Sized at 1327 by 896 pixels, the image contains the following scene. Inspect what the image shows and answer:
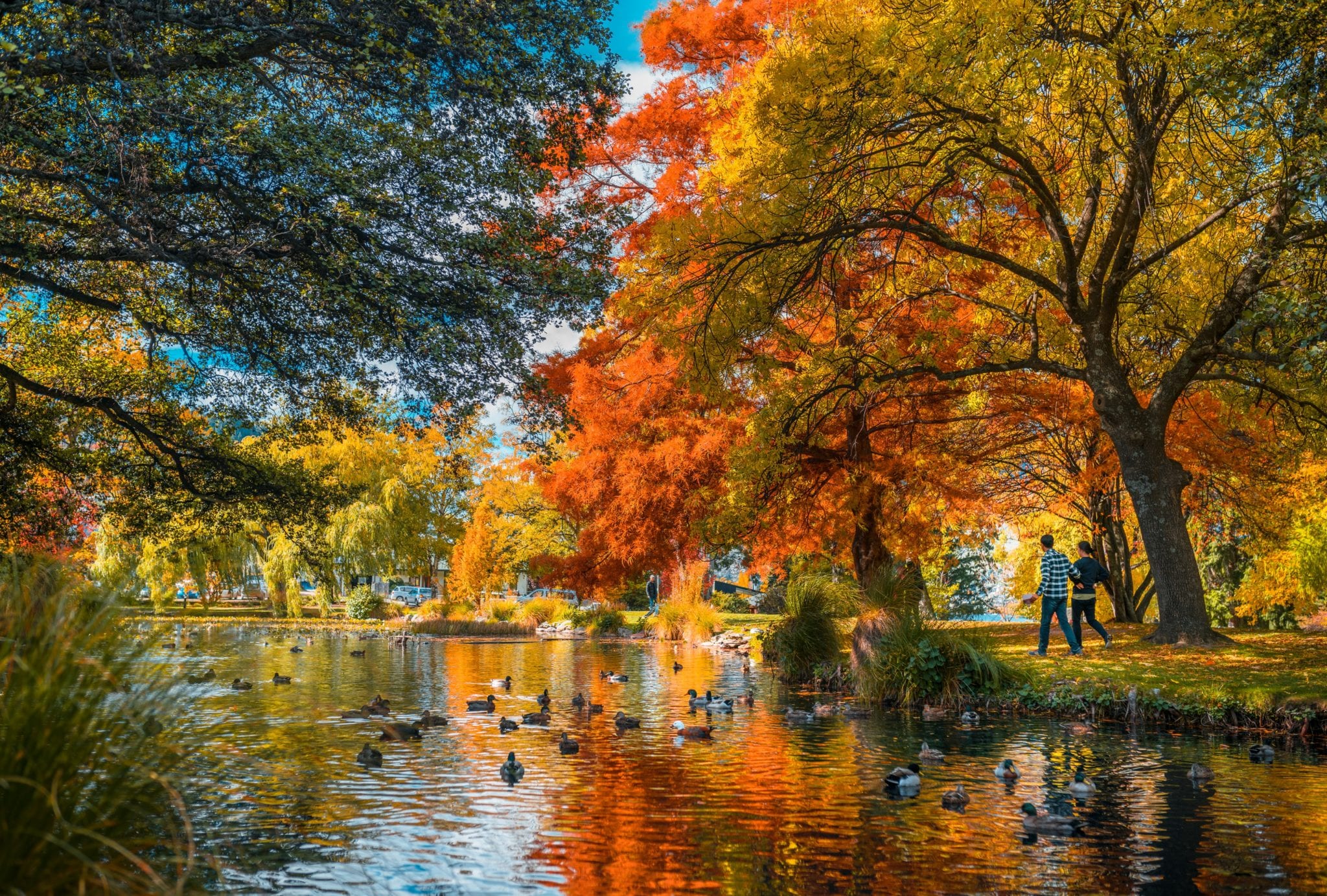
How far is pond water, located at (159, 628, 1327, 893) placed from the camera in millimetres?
6109

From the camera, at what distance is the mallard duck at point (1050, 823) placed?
7246 millimetres

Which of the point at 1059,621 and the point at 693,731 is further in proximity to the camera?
the point at 1059,621

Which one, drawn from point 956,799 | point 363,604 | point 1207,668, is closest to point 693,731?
point 956,799

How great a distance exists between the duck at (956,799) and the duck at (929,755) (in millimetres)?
1957

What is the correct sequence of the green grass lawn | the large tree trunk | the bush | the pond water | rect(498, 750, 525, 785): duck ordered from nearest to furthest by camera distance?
the pond water < rect(498, 750, 525, 785): duck < the green grass lawn < the large tree trunk < the bush

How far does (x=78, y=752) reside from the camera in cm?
364

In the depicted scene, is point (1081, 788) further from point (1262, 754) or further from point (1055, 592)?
point (1055, 592)

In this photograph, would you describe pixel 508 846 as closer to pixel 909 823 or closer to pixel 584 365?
pixel 909 823

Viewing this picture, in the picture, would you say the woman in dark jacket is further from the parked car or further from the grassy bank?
the parked car

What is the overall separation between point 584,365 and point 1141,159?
13.9 metres

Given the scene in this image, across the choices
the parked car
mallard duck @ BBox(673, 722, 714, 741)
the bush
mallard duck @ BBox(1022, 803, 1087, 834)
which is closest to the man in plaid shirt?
mallard duck @ BBox(673, 722, 714, 741)

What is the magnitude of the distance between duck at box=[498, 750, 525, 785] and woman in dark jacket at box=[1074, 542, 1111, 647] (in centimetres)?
1072

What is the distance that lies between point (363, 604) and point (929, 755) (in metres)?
35.9

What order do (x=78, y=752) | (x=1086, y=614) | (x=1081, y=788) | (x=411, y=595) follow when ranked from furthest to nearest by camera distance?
1. (x=411, y=595)
2. (x=1086, y=614)
3. (x=1081, y=788)
4. (x=78, y=752)
